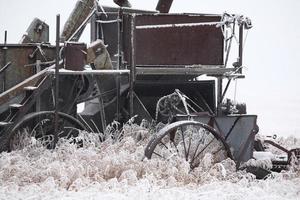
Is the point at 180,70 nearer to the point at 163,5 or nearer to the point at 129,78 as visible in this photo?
the point at 129,78

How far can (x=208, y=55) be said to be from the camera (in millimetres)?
9625

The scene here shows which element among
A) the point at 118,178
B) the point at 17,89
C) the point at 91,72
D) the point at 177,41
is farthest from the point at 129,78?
the point at 118,178

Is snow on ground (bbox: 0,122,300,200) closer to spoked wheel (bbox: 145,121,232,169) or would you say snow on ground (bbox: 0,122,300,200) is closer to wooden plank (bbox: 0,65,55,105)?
spoked wheel (bbox: 145,121,232,169)

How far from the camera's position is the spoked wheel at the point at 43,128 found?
8.25 metres

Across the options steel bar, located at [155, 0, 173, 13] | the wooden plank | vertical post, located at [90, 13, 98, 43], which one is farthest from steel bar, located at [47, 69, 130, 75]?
steel bar, located at [155, 0, 173, 13]

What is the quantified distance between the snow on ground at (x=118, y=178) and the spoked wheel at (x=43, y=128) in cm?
26

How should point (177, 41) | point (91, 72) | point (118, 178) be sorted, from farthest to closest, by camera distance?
1. point (177, 41)
2. point (91, 72)
3. point (118, 178)

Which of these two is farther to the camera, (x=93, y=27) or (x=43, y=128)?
(x=93, y=27)

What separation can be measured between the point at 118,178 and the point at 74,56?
2733 mm

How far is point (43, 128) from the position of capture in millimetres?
9109

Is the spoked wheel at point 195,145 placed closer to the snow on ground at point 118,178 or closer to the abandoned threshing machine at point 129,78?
the abandoned threshing machine at point 129,78

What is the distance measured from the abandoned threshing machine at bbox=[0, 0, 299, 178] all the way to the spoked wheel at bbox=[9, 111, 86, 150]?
2 cm

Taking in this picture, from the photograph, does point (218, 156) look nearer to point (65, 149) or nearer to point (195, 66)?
point (195, 66)

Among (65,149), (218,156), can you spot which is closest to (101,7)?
(65,149)
